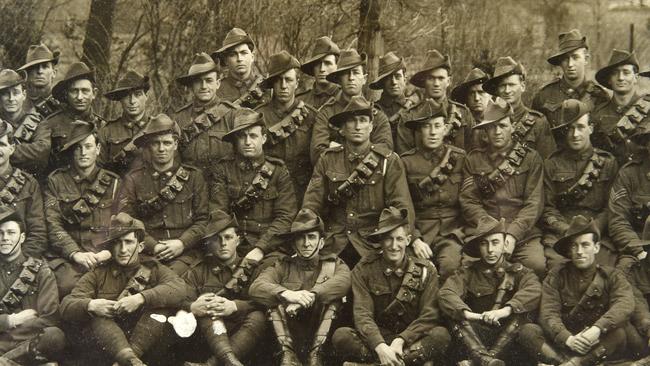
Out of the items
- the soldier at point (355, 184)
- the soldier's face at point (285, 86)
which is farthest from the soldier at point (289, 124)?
the soldier at point (355, 184)

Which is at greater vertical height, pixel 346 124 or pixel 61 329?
pixel 346 124

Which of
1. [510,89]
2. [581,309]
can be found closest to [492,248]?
[581,309]

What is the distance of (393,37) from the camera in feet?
59.2

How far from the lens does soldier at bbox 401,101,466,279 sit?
12164 mm

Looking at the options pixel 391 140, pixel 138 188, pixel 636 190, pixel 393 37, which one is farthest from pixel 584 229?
pixel 393 37

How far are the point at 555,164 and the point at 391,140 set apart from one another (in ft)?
4.50

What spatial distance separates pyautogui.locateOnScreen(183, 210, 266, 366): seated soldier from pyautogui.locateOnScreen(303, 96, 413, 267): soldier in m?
0.71

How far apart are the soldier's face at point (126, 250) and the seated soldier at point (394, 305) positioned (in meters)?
1.70

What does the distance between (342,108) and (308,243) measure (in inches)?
65.7

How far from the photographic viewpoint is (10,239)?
1151 centimetres

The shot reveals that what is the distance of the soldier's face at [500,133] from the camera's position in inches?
478

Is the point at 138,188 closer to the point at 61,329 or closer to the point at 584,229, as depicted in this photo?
the point at 61,329

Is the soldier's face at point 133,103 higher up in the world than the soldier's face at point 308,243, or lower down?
higher up

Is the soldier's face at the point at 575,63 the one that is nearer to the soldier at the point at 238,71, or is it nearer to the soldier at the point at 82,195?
the soldier at the point at 238,71
